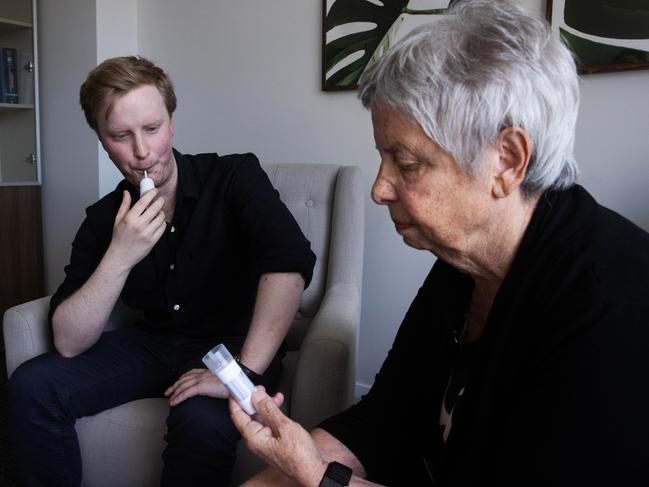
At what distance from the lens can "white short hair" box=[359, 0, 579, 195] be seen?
24.2 inches

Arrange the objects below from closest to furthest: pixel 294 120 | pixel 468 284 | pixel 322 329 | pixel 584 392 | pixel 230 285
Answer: pixel 584 392 < pixel 468 284 < pixel 322 329 < pixel 230 285 < pixel 294 120

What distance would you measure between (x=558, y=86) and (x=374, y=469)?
2.14 feet

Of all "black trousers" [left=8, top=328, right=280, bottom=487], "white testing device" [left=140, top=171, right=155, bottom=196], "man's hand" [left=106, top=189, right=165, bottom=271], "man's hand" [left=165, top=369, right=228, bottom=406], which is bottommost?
"black trousers" [left=8, top=328, right=280, bottom=487]

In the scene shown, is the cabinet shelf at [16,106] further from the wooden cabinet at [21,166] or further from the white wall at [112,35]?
the white wall at [112,35]

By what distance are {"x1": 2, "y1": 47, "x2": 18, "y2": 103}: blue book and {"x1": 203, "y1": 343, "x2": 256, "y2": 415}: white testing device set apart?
2.38 metres

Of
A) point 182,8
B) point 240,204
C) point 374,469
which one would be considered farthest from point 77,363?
point 182,8

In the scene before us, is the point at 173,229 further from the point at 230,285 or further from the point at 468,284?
the point at 468,284

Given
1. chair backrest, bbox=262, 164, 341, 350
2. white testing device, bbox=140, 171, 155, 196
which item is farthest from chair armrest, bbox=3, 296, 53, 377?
chair backrest, bbox=262, 164, 341, 350

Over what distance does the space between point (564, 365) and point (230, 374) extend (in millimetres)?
419

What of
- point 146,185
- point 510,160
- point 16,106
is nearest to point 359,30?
point 146,185

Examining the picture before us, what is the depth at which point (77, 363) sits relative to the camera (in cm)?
122

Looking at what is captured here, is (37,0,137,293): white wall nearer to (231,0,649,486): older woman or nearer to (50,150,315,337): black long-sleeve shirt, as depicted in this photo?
(50,150,315,337): black long-sleeve shirt

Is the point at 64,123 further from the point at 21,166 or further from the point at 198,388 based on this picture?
the point at 198,388

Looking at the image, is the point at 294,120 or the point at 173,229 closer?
the point at 173,229
